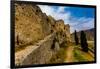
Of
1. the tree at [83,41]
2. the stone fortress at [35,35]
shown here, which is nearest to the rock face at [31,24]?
the stone fortress at [35,35]

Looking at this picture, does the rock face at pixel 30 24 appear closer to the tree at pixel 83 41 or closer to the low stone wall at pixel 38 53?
the low stone wall at pixel 38 53

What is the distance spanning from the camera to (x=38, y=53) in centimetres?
218

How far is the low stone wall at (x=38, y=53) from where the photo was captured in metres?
2.11

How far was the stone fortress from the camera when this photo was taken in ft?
6.89

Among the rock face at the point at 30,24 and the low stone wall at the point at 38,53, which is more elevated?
the rock face at the point at 30,24

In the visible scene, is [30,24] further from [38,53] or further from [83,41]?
[83,41]

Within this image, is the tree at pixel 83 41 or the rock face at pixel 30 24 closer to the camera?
the rock face at pixel 30 24

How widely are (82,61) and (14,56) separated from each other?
31.9 inches

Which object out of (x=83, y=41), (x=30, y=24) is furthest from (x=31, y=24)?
(x=83, y=41)

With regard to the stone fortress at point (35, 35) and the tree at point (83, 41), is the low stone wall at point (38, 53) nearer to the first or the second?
the stone fortress at point (35, 35)

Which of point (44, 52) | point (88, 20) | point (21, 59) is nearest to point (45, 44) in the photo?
point (44, 52)

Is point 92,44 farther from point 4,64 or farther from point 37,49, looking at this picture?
point 4,64

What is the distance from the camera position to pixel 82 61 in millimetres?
2373

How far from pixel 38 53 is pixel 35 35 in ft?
0.65
